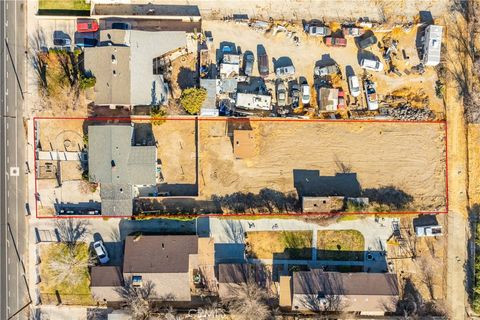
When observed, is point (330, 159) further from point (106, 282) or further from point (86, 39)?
point (86, 39)

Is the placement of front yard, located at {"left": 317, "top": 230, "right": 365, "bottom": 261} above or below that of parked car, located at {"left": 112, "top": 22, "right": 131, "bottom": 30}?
below

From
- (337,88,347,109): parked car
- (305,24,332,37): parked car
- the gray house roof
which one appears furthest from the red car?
(337,88,347,109): parked car

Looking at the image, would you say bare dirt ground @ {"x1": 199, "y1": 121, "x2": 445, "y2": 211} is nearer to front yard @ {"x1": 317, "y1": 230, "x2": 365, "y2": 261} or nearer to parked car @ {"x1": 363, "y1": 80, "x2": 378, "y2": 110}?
parked car @ {"x1": 363, "y1": 80, "x2": 378, "y2": 110}

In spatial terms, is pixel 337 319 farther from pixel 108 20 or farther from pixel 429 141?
pixel 108 20

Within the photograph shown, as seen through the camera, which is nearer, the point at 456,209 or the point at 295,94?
the point at 295,94

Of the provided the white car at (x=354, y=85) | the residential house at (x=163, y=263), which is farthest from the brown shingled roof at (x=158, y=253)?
the white car at (x=354, y=85)

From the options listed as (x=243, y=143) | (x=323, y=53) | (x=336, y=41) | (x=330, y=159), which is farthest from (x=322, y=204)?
(x=336, y=41)
